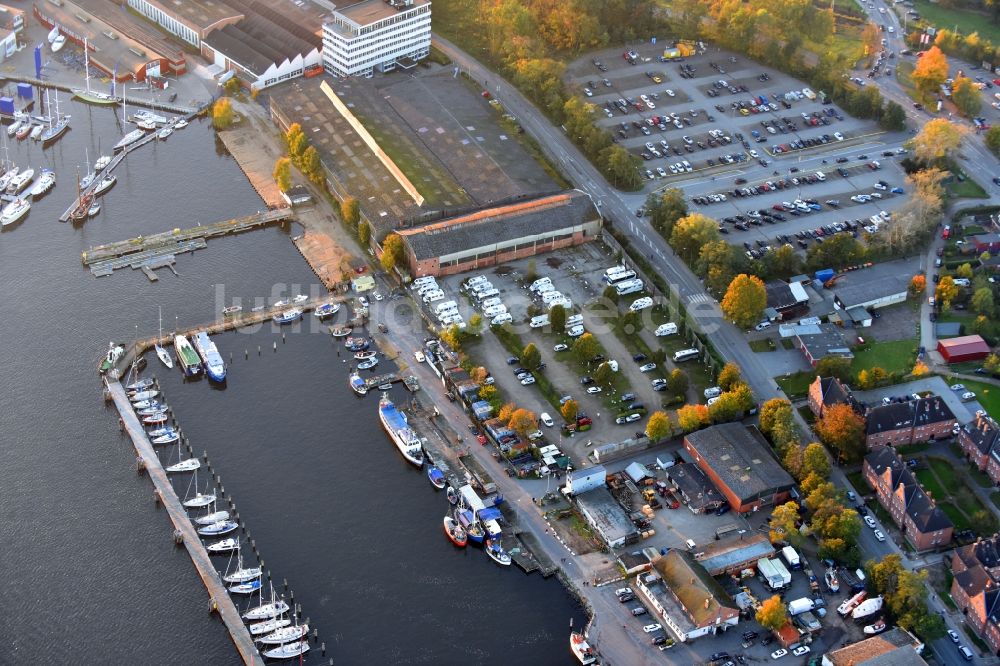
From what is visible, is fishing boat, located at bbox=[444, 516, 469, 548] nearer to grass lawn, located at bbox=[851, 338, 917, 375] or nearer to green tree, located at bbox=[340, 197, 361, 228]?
grass lawn, located at bbox=[851, 338, 917, 375]

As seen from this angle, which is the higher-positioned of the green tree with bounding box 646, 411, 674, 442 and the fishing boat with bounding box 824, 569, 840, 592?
the green tree with bounding box 646, 411, 674, 442

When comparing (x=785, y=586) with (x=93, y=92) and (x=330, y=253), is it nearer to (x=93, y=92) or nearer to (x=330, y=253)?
(x=330, y=253)

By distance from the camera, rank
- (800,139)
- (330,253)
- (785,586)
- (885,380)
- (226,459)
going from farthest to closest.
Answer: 1. (800,139)
2. (330,253)
3. (885,380)
4. (226,459)
5. (785,586)

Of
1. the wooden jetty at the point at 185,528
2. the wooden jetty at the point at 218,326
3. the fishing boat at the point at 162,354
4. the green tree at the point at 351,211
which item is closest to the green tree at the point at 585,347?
the wooden jetty at the point at 218,326

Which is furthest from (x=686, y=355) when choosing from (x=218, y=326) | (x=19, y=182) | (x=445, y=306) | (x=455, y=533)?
(x=19, y=182)

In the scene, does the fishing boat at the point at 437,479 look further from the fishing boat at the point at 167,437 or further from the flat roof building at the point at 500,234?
the flat roof building at the point at 500,234

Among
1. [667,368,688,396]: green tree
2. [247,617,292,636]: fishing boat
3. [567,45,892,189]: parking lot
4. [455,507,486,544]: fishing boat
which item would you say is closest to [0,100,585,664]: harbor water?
[455,507,486,544]: fishing boat

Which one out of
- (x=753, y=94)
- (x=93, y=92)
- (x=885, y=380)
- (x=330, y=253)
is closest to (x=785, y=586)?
(x=885, y=380)

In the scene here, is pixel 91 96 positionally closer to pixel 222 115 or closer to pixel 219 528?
pixel 222 115
